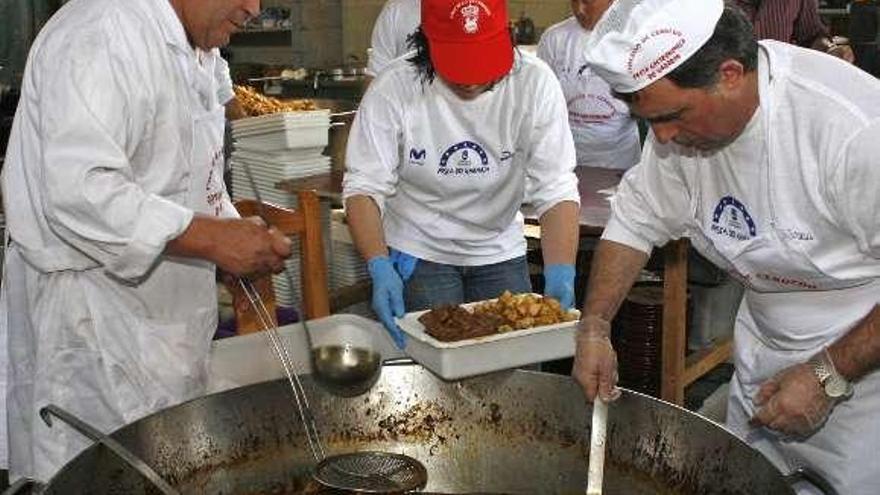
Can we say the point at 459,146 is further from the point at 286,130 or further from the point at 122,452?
the point at 286,130

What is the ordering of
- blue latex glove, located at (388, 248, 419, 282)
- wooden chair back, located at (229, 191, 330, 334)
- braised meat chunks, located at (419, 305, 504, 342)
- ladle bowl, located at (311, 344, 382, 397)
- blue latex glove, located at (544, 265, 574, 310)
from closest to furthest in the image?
1. ladle bowl, located at (311, 344, 382, 397)
2. braised meat chunks, located at (419, 305, 504, 342)
3. blue latex glove, located at (544, 265, 574, 310)
4. blue latex glove, located at (388, 248, 419, 282)
5. wooden chair back, located at (229, 191, 330, 334)

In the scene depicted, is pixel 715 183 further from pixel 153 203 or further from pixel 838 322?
pixel 153 203

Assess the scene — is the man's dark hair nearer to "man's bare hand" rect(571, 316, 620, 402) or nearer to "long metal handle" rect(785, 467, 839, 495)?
"man's bare hand" rect(571, 316, 620, 402)

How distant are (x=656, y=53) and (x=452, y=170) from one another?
1.10 metres

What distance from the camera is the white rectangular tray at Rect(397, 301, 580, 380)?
190cm

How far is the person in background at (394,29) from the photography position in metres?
4.56

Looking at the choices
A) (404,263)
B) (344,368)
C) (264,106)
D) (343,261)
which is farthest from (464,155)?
(264,106)

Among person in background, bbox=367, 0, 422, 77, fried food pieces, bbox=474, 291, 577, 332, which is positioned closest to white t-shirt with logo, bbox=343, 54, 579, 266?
fried food pieces, bbox=474, 291, 577, 332

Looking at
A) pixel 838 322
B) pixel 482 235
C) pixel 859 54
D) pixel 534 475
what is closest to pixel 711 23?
pixel 838 322

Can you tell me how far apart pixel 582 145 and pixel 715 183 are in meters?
2.32

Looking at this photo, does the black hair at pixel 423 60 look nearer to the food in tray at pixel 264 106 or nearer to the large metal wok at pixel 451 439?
the large metal wok at pixel 451 439

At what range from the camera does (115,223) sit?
5.27 ft

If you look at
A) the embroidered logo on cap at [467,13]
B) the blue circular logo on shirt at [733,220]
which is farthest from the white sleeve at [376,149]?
the blue circular logo on shirt at [733,220]

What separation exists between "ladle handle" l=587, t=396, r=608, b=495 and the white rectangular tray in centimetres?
29
